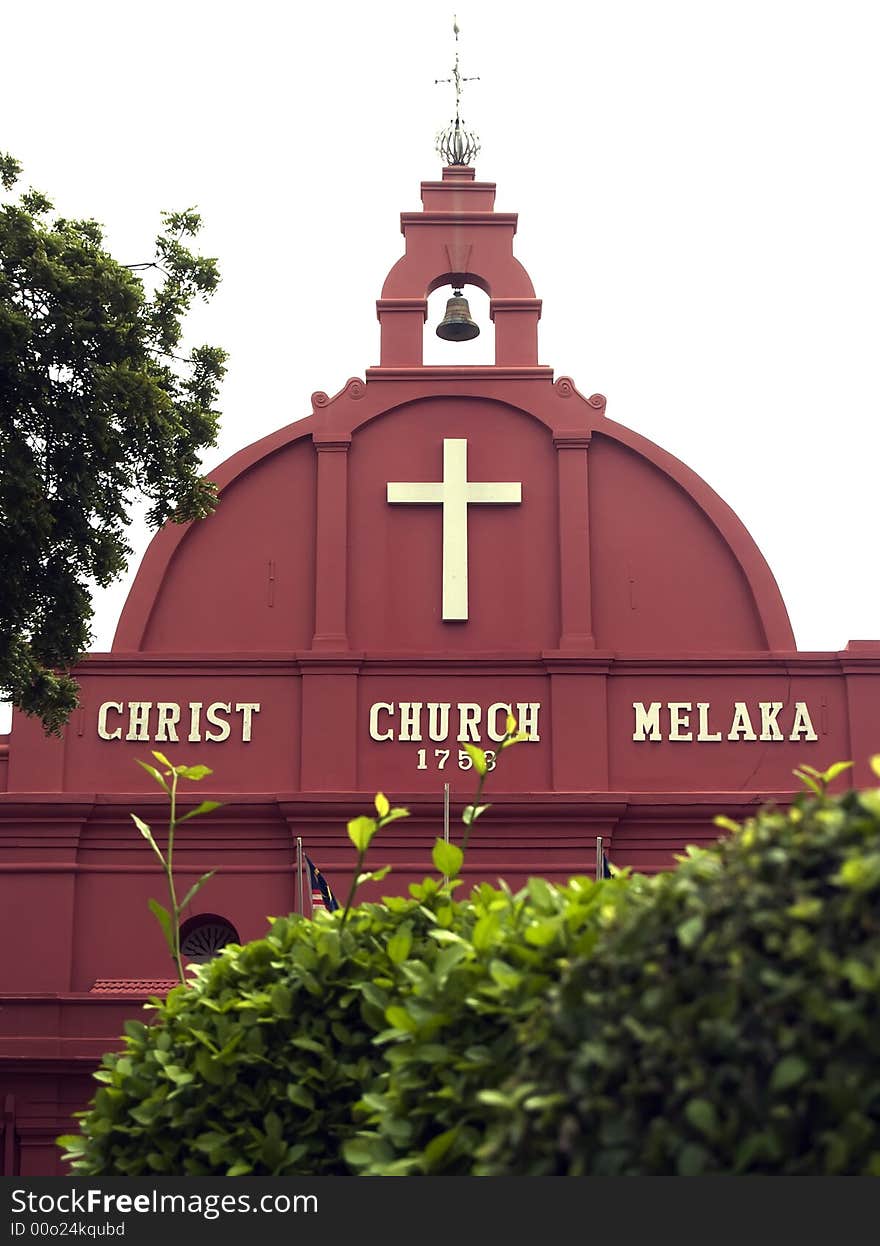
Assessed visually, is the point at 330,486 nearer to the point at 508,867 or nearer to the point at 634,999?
the point at 508,867

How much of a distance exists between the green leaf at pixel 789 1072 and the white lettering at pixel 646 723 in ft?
36.5

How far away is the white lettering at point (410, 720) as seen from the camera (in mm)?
14078

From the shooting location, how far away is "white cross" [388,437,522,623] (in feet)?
47.7

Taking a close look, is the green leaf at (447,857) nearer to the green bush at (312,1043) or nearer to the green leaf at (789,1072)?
the green bush at (312,1043)

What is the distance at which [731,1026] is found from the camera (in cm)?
312

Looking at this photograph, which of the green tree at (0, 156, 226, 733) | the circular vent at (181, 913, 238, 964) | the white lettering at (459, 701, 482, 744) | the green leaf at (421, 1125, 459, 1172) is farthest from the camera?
the white lettering at (459, 701, 482, 744)

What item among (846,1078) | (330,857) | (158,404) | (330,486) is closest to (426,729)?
(330,857)

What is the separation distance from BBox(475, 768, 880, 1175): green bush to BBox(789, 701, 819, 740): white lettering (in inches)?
427

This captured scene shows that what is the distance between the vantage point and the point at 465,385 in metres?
15.2

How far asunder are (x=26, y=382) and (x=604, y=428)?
5.91m

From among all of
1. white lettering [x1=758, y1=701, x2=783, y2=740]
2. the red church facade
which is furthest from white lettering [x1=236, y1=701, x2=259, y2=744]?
white lettering [x1=758, y1=701, x2=783, y2=740]

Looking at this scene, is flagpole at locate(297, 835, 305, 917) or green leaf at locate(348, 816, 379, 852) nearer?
green leaf at locate(348, 816, 379, 852)

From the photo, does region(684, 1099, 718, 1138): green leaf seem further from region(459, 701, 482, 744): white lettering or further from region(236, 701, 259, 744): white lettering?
region(236, 701, 259, 744): white lettering

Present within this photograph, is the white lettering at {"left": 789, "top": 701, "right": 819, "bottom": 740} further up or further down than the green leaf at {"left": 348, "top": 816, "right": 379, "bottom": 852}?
further up
